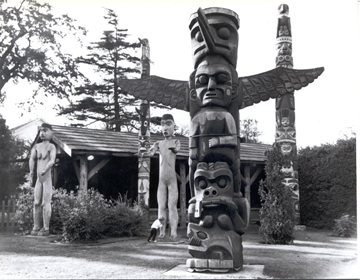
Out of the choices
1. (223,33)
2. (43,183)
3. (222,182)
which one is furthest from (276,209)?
(43,183)

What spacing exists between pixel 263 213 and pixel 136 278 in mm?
4769

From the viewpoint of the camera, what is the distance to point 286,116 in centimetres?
1085

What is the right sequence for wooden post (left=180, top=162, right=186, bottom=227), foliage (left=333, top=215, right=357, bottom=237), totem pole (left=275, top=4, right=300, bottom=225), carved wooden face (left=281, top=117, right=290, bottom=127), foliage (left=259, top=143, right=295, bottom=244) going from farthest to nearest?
1. wooden post (left=180, top=162, right=186, bottom=227)
2. carved wooden face (left=281, top=117, right=290, bottom=127)
3. totem pole (left=275, top=4, right=300, bottom=225)
4. foliage (left=333, top=215, right=357, bottom=237)
5. foliage (left=259, top=143, right=295, bottom=244)

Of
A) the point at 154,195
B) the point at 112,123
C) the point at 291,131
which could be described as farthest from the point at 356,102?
the point at 112,123

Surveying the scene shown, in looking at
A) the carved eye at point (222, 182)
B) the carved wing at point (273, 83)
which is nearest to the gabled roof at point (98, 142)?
the carved wing at point (273, 83)

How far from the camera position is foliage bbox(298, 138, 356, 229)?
11031mm

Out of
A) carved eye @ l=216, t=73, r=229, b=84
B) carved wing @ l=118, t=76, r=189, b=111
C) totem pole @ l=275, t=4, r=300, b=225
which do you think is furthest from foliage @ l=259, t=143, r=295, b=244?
carved eye @ l=216, t=73, r=229, b=84

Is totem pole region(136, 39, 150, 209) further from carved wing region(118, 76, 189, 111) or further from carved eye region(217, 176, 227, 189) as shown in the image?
carved eye region(217, 176, 227, 189)

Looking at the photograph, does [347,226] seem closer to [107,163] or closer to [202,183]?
[202,183]

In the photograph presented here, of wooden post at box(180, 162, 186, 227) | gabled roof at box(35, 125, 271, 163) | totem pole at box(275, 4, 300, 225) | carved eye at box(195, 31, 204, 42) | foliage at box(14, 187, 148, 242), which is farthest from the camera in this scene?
wooden post at box(180, 162, 186, 227)

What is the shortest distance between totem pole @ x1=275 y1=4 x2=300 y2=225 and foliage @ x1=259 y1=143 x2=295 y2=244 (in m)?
1.65

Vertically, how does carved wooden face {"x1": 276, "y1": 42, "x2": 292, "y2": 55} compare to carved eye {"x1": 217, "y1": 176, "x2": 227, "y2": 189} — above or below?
above

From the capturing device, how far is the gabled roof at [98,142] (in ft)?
38.6

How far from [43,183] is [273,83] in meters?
6.08
